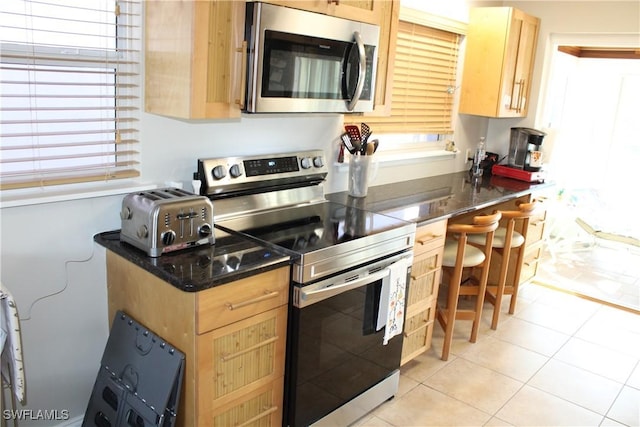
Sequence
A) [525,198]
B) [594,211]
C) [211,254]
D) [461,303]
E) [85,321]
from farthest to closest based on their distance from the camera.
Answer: [594,211], [461,303], [525,198], [85,321], [211,254]

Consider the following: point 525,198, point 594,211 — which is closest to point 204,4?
point 525,198

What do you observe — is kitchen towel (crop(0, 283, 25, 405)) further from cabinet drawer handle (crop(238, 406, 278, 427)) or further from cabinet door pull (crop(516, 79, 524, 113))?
cabinet door pull (crop(516, 79, 524, 113))

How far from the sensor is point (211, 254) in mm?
1986

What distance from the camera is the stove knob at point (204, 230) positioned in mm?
2018

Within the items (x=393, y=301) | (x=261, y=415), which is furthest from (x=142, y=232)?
(x=393, y=301)

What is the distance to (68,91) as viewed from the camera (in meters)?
1.99

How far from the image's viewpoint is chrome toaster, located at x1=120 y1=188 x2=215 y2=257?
1.90 metres

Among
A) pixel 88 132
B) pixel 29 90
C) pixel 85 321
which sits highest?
pixel 29 90

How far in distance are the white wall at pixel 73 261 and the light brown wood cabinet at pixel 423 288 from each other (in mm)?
930

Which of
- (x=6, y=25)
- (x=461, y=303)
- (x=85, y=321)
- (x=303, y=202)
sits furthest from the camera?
(x=461, y=303)

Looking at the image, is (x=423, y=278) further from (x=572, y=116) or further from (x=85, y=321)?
(x=572, y=116)

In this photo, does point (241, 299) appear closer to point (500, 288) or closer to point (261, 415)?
point (261, 415)

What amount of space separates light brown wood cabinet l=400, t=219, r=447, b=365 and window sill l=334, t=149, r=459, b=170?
2.25 ft

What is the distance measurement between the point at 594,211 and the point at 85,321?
16.1 ft
